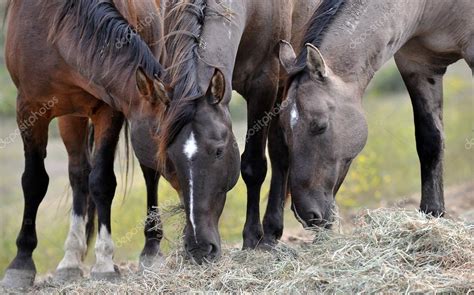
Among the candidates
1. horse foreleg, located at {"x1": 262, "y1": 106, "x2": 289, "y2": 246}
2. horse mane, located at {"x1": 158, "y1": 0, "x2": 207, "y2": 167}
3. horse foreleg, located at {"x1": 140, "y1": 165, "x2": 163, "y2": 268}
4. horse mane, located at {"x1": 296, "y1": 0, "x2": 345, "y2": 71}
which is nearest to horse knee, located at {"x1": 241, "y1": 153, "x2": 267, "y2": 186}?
horse foreleg, located at {"x1": 262, "y1": 106, "x2": 289, "y2": 246}

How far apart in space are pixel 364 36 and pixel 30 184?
2691 mm

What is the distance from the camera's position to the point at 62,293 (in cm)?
559

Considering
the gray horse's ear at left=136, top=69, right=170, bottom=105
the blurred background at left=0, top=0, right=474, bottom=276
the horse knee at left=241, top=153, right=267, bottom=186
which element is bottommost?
the blurred background at left=0, top=0, right=474, bottom=276

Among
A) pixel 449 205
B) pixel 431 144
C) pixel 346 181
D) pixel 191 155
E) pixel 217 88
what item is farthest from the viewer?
pixel 346 181

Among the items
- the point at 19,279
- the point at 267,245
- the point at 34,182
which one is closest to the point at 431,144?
the point at 267,245

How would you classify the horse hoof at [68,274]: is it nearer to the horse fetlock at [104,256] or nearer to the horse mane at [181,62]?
the horse fetlock at [104,256]

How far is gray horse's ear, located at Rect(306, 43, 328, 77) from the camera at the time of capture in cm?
556

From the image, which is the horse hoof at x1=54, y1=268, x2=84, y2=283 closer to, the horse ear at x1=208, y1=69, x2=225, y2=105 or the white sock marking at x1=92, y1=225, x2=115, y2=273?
the white sock marking at x1=92, y1=225, x2=115, y2=273

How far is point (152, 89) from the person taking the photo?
5363mm

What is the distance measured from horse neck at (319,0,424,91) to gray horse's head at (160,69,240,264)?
0.99 metres

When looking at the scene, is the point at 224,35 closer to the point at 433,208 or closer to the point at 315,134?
the point at 315,134

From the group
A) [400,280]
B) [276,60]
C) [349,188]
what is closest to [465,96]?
[349,188]

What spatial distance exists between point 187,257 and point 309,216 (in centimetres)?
84

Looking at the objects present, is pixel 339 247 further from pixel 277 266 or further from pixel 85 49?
pixel 85 49
